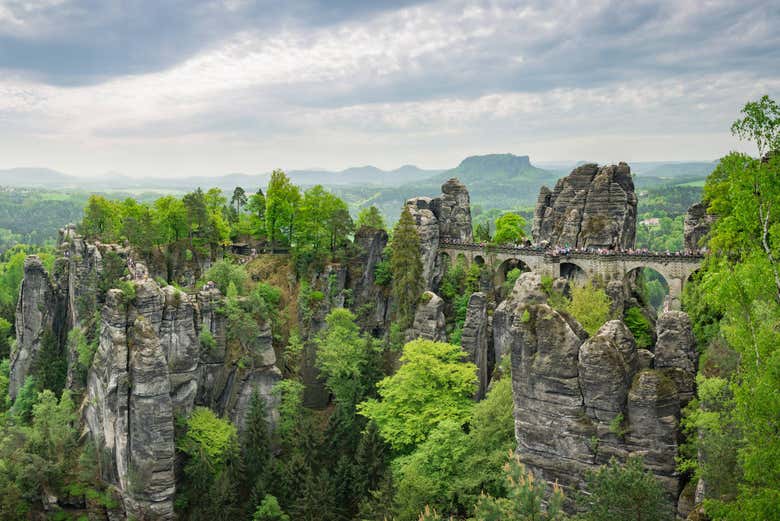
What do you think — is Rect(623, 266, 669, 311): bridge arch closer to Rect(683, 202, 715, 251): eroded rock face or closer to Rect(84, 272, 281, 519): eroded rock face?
Rect(683, 202, 715, 251): eroded rock face

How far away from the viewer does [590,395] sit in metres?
29.2

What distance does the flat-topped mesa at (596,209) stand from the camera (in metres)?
60.5

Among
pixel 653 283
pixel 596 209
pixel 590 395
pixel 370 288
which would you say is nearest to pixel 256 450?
pixel 370 288

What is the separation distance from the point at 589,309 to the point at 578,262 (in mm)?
14714

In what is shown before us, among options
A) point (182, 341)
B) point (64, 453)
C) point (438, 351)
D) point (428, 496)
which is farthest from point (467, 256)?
point (64, 453)

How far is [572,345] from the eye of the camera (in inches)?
1180

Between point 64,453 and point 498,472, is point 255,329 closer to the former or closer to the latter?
point 64,453

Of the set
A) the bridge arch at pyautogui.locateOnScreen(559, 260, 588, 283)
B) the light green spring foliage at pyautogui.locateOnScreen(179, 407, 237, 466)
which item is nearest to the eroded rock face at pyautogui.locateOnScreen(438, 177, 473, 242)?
the bridge arch at pyautogui.locateOnScreen(559, 260, 588, 283)

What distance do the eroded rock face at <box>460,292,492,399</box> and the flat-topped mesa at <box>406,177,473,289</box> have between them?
1183 centimetres

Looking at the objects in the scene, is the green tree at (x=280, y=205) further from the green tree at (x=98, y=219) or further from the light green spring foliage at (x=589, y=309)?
the light green spring foliage at (x=589, y=309)

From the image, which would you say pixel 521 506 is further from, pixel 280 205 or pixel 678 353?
pixel 280 205

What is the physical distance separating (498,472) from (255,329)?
90.4ft

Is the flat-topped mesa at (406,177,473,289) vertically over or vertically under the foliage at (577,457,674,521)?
over

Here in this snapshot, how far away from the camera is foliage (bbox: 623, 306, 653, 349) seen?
2027 inches
